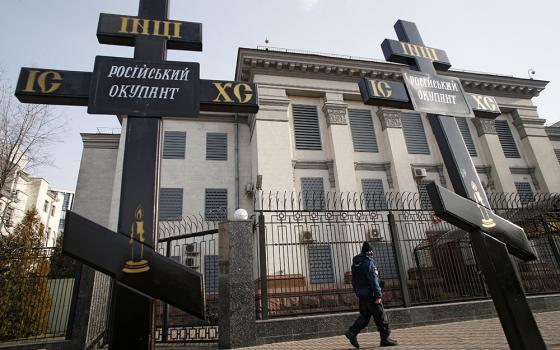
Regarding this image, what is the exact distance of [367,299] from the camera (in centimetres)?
566

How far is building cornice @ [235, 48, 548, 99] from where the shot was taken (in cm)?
1822

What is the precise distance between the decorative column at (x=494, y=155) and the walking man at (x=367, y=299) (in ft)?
57.1

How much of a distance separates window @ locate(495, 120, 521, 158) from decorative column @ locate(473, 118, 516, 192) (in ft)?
2.15

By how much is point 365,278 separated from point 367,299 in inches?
14.0

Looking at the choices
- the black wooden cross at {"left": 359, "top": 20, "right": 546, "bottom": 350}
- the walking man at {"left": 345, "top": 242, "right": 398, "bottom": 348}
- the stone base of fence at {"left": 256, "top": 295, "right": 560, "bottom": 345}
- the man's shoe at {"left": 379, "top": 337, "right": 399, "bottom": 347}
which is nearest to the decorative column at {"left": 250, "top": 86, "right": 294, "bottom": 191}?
the stone base of fence at {"left": 256, "top": 295, "right": 560, "bottom": 345}

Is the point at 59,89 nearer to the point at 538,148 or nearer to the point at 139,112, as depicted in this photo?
the point at 139,112

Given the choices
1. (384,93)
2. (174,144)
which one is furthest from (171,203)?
(384,93)

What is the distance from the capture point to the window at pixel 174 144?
60.1 feet

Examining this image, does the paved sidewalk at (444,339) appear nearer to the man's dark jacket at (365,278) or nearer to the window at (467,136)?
the man's dark jacket at (365,278)

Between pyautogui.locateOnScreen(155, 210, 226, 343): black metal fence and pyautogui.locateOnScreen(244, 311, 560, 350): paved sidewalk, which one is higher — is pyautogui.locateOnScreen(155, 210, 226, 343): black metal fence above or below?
above

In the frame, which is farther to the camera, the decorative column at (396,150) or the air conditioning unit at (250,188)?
the decorative column at (396,150)

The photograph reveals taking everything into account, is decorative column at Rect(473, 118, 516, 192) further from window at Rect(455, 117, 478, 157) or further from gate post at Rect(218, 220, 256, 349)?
gate post at Rect(218, 220, 256, 349)

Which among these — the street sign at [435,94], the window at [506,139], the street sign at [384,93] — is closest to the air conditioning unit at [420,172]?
the window at [506,139]

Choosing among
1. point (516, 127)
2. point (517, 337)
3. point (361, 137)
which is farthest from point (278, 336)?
point (516, 127)
